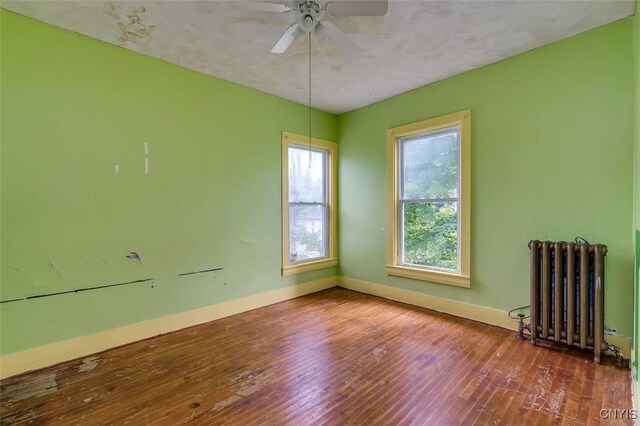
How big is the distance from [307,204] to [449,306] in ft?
7.63

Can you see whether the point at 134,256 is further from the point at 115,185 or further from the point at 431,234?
the point at 431,234

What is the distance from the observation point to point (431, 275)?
3.60 meters

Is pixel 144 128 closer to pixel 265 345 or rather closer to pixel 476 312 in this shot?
pixel 265 345

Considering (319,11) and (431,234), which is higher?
(319,11)

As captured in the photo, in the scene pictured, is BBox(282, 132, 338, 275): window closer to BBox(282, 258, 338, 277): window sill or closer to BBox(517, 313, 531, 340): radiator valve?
BBox(282, 258, 338, 277): window sill

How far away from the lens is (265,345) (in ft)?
8.95

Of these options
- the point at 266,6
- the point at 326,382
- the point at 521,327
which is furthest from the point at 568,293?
the point at 266,6

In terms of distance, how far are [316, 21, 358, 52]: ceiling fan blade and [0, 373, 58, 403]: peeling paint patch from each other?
3.22m

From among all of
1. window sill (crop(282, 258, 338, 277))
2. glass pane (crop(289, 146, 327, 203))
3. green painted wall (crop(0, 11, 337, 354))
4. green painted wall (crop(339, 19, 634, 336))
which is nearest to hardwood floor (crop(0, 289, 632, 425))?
green painted wall (crop(0, 11, 337, 354))

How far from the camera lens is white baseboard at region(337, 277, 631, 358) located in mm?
2436

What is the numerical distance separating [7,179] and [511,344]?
4405 mm

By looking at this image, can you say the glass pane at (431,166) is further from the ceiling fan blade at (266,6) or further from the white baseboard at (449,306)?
the ceiling fan blade at (266,6)

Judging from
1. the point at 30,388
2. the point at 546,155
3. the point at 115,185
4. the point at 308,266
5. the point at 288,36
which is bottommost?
the point at 30,388


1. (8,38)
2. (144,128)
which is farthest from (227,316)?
(8,38)
